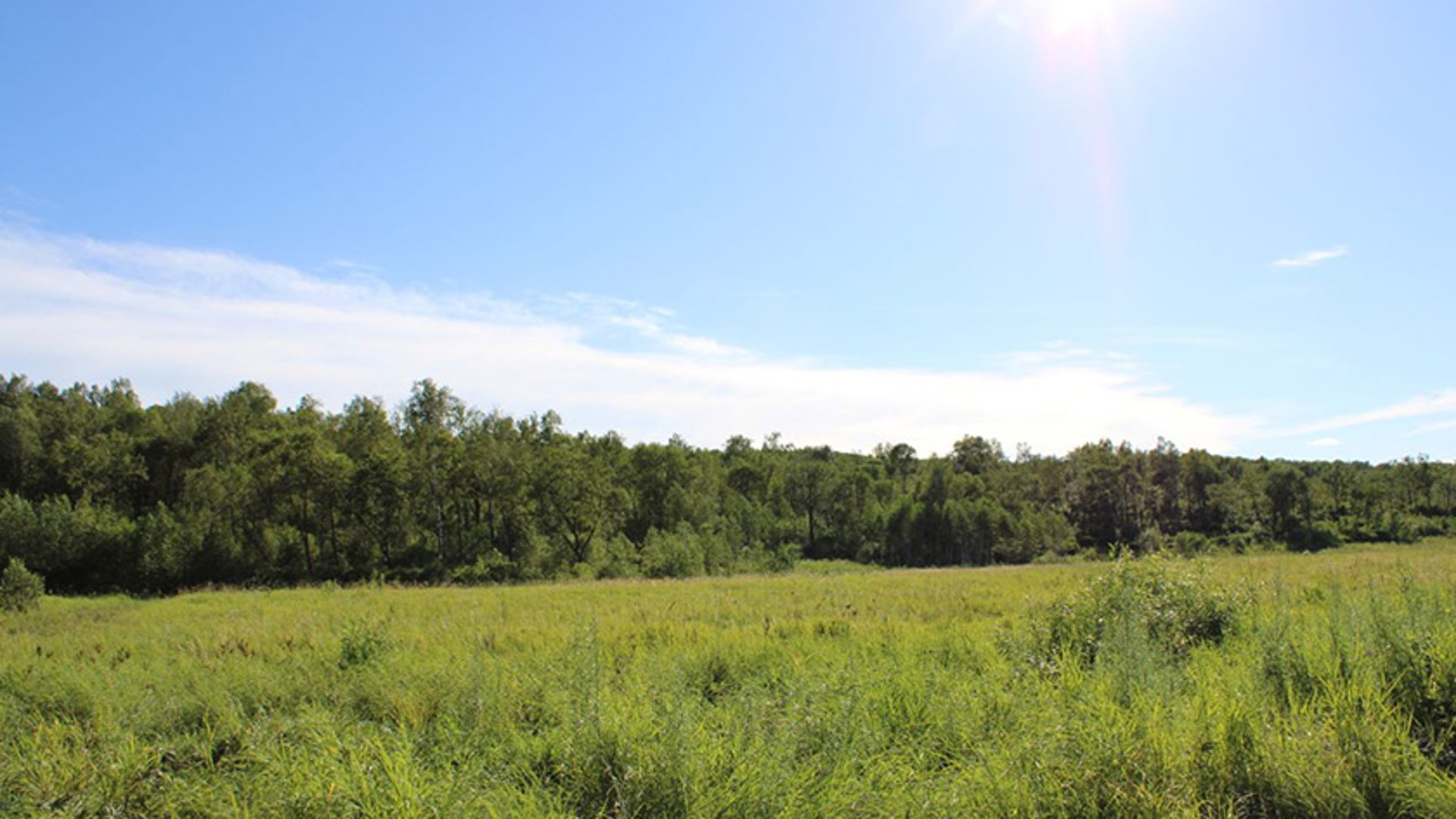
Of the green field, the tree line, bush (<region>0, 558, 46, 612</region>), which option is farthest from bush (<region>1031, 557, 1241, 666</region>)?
bush (<region>0, 558, 46, 612</region>)

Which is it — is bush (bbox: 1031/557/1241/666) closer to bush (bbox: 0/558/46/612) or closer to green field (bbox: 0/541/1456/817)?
green field (bbox: 0/541/1456/817)

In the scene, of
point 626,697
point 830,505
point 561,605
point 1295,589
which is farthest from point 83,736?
point 830,505

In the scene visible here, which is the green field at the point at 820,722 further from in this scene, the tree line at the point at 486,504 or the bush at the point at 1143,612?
the tree line at the point at 486,504

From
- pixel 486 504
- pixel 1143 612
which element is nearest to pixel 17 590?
pixel 486 504

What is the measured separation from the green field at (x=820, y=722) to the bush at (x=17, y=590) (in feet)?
87.0

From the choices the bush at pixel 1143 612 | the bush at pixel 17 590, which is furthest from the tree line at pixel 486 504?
the bush at pixel 1143 612

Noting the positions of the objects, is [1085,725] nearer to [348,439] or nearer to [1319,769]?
[1319,769]

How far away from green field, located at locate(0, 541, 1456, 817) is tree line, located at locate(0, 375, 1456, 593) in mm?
35162

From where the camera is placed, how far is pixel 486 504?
217 ft

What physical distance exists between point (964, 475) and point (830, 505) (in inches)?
833

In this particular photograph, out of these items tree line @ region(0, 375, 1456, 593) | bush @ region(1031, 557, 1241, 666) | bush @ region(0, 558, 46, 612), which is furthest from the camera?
tree line @ region(0, 375, 1456, 593)

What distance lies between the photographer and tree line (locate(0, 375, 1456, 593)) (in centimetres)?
5334

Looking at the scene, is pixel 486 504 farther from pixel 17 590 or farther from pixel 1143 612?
pixel 1143 612

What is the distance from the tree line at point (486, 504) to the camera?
53.3 m
